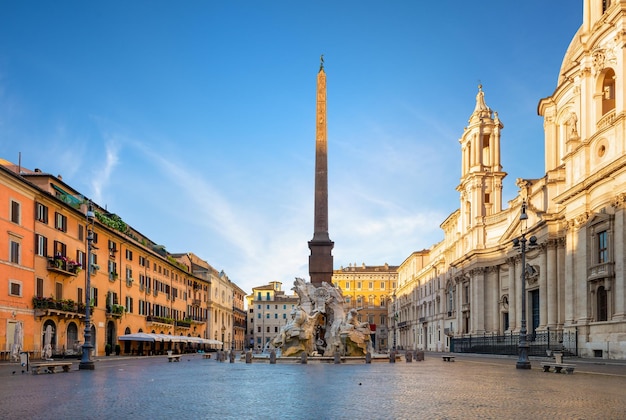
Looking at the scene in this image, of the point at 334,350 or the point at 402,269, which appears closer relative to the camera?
the point at 334,350

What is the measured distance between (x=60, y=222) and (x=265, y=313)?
90.6 metres

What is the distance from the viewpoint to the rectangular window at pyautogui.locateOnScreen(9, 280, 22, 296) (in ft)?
115

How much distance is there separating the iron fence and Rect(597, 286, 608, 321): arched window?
2200 mm

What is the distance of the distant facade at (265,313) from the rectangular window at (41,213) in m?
90.0

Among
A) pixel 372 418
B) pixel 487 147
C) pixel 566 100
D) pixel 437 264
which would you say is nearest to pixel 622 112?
pixel 566 100

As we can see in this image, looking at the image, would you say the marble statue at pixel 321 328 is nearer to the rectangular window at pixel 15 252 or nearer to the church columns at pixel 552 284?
the rectangular window at pixel 15 252

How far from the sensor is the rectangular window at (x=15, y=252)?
35266mm

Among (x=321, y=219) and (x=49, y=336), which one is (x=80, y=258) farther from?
(x=321, y=219)

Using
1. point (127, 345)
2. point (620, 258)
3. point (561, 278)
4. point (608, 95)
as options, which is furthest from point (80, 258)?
point (608, 95)

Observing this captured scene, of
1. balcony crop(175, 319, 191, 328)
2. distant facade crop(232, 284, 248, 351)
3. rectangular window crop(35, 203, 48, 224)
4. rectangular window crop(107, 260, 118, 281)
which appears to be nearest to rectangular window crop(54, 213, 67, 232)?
rectangular window crop(35, 203, 48, 224)

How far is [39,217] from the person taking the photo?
1517 inches

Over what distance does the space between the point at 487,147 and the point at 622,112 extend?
117ft

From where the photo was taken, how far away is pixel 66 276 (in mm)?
42250

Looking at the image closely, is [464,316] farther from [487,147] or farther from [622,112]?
[622,112]
